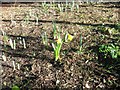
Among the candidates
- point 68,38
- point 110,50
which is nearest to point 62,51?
point 68,38

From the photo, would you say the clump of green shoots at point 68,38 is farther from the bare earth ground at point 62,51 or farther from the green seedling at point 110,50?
the green seedling at point 110,50

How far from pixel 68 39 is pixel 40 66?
0.85m

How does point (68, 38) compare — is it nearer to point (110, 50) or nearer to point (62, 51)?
point (62, 51)

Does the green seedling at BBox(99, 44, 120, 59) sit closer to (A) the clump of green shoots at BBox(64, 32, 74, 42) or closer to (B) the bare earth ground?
(B) the bare earth ground

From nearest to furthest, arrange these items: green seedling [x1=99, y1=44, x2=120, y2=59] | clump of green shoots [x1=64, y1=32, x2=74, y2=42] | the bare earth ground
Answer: the bare earth ground
green seedling [x1=99, y1=44, x2=120, y2=59]
clump of green shoots [x1=64, y1=32, x2=74, y2=42]

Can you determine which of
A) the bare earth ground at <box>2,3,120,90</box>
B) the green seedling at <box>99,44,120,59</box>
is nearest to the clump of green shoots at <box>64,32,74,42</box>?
the bare earth ground at <box>2,3,120,90</box>

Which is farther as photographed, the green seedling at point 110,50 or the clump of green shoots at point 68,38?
the clump of green shoots at point 68,38

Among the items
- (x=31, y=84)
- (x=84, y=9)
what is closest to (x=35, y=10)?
(x=84, y=9)

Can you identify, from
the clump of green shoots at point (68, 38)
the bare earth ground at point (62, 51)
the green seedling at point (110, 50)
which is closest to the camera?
the bare earth ground at point (62, 51)

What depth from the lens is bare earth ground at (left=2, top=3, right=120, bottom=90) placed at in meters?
3.42

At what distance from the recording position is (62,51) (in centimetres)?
406

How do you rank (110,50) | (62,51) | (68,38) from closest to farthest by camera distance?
(110,50), (62,51), (68,38)

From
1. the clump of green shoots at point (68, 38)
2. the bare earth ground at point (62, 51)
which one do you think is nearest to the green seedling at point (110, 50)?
the bare earth ground at point (62, 51)

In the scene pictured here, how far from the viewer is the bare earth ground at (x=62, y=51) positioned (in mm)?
3420
